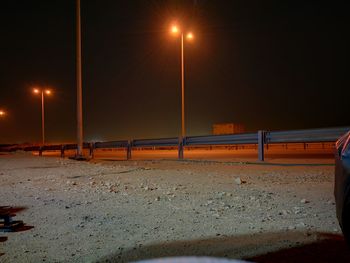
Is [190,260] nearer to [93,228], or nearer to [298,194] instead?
[93,228]

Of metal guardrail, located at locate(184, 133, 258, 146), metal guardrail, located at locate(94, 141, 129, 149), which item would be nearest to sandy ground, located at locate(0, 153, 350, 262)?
metal guardrail, located at locate(184, 133, 258, 146)

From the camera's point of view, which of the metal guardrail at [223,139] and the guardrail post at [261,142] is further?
the metal guardrail at [223,139]

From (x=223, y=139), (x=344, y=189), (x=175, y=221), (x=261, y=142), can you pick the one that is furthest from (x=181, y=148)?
(x=344, y=189)

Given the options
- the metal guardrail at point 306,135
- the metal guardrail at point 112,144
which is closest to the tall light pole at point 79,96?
the metal guardrail at point 112,144

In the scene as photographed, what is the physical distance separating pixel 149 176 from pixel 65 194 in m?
2.74

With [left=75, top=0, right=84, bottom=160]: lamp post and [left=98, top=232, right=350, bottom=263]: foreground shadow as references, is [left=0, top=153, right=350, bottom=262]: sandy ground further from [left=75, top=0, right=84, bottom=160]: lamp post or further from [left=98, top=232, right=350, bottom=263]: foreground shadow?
[left=75, top=0, right=84, bottom=160]: lamp post

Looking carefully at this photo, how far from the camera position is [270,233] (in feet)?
12.5

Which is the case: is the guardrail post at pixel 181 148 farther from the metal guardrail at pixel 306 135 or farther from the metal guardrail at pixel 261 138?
the metal guardrail at pixel 306 135

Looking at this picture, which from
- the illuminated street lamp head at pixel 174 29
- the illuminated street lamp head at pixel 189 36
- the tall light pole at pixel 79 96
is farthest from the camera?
the illuminated street lamp head at pixel 189 36

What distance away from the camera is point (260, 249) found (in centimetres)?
332

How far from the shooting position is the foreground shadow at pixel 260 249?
3.12 meters

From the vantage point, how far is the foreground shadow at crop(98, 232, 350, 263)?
10.2ft

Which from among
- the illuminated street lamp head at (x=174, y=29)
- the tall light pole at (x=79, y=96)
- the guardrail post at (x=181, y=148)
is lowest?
the guardrail post at (x=181, y=148)

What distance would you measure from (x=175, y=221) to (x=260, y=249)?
135 cm
